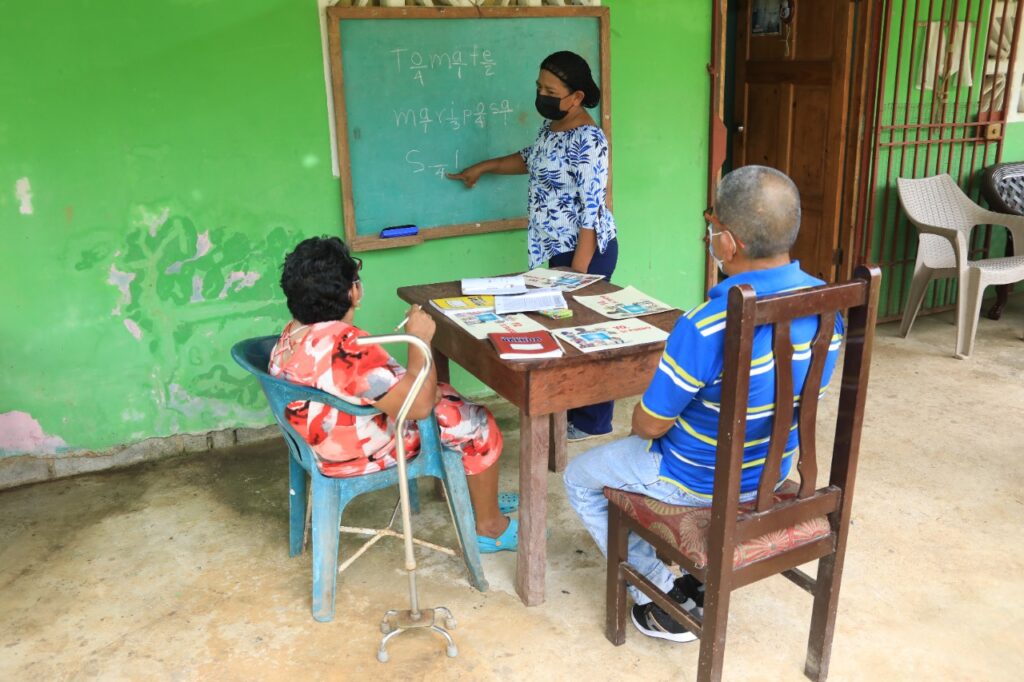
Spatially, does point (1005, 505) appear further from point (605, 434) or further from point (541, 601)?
point (541, 601)

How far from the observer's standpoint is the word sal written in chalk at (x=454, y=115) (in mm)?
3660

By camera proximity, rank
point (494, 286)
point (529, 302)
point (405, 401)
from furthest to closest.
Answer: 1. point (494, 286)
2. point (529, 302)
3. point (405, 401)

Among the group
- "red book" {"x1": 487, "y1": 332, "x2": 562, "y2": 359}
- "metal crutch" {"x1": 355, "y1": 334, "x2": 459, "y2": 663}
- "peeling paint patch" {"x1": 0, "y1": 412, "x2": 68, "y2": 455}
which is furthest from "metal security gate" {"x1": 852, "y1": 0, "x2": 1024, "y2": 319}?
"peeling paint patch" {"x1": 0, "y1": 412, "x2": 68, "y2": 455}

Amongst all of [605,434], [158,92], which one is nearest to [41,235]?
[158,92]

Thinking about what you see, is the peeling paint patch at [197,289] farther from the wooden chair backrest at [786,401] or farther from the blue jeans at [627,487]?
the wooden chair backrest at [786,401]

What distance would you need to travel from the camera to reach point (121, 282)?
3.37 metres

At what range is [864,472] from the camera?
333 cm

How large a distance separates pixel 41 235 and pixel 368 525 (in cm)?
167

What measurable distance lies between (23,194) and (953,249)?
15.3 feet

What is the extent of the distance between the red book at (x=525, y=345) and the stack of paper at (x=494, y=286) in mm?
Result: 492

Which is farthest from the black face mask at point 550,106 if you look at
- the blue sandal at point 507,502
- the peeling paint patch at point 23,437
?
the peeling paint patch at point 23,437

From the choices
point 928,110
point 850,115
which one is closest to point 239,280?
point 850,115

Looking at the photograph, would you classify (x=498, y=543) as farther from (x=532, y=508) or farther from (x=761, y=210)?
(x=761, y=210)

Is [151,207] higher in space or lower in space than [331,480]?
higher
